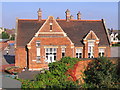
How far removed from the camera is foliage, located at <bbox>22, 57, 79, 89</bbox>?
17.3 metres

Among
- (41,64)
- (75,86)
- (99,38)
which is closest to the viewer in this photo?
(75,86)

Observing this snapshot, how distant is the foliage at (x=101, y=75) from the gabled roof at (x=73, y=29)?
1258cm

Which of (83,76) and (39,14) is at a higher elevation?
(39,14)

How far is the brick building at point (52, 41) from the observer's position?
30.2 metres

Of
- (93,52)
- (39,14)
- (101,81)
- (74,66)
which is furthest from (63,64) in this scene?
(39,14)

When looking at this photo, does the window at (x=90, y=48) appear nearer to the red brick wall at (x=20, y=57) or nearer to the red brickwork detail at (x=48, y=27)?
the red brickwork detail at (x=48, y=27)

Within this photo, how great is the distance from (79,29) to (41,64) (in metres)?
8.14

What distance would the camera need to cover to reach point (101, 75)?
1817 cm

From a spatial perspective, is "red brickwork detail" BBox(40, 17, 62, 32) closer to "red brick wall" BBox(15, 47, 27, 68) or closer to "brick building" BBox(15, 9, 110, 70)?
"brick building" BBox(15, 9, 110, 70)

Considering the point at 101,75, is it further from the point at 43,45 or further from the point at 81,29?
the point at 81,29

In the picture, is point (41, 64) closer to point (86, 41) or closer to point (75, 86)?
point (86, 41)

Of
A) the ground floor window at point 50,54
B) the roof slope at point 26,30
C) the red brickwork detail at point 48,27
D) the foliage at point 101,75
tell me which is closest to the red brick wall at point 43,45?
the ground floor window at point 50,54

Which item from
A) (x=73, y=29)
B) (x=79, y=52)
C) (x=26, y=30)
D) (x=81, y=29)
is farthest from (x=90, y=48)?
(x=26, y=30)

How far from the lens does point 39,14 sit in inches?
1307
